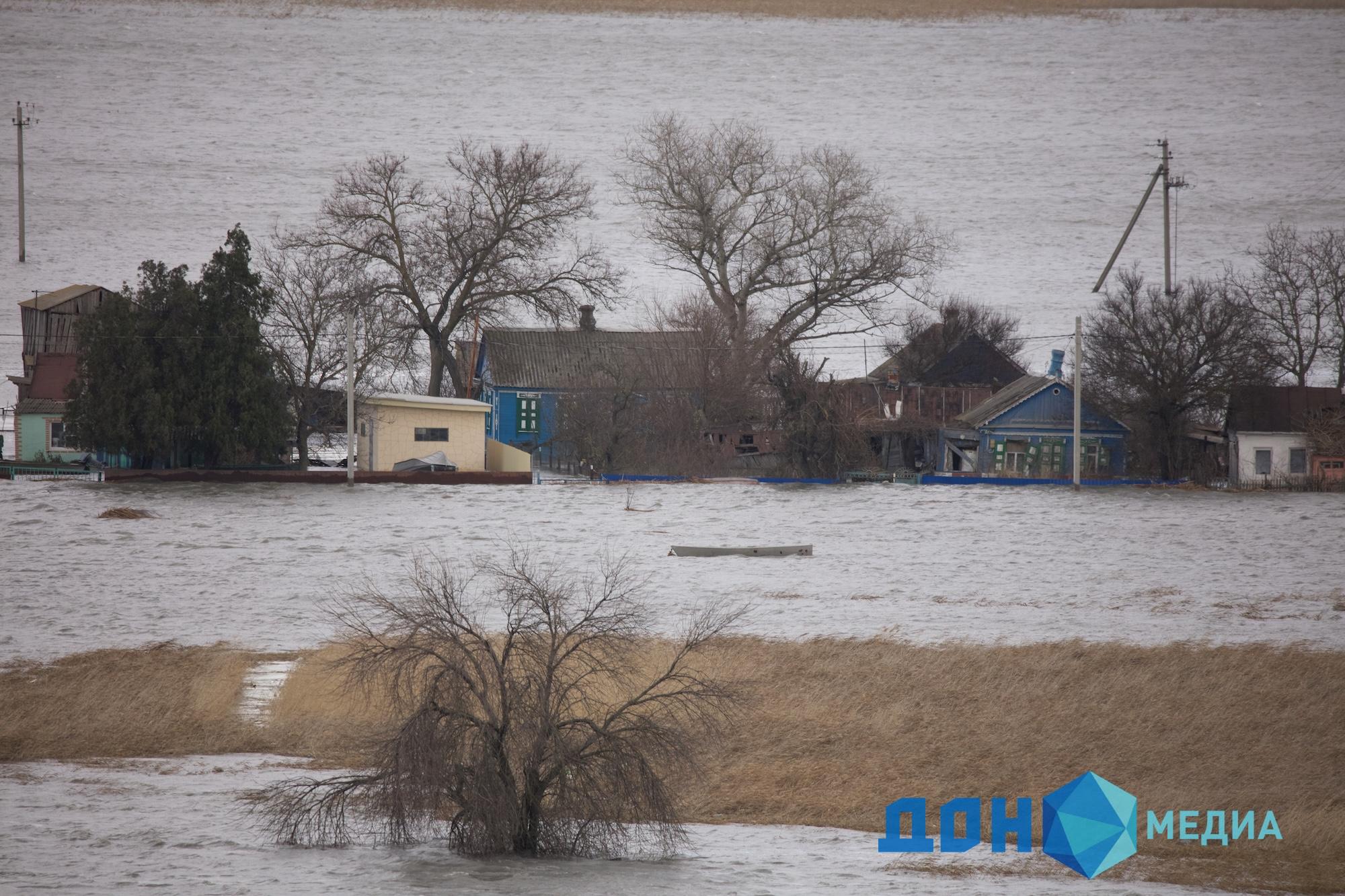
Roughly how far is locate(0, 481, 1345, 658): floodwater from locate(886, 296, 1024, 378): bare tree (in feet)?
36.7

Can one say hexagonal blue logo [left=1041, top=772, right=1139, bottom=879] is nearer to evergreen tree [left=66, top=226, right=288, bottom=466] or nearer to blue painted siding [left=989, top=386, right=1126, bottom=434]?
evergreen tree [left=66, top=226, right=288, bottom=466]

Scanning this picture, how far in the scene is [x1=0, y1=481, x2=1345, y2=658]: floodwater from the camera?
28828 millimetres

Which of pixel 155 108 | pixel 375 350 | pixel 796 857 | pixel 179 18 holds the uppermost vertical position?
pixel 179 18

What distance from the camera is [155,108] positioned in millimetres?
104312

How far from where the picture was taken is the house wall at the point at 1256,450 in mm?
47125

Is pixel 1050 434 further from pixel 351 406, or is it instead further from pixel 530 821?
pixel 530 821

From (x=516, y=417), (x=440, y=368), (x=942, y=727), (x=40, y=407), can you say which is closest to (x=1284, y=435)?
(x=516, y=417)

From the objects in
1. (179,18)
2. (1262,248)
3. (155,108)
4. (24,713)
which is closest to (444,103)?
(155,108)

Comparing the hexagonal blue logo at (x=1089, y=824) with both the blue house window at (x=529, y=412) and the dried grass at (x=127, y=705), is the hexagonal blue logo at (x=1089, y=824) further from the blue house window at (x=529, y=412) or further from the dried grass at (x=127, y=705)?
the blue house window at (x=529, y=412)

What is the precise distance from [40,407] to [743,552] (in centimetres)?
2527

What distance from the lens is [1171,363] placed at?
47125 millimetres

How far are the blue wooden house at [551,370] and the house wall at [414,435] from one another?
413 cm

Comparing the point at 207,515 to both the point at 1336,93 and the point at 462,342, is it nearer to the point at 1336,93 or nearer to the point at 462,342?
the point at 462,342

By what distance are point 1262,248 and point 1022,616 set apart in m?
45.7
